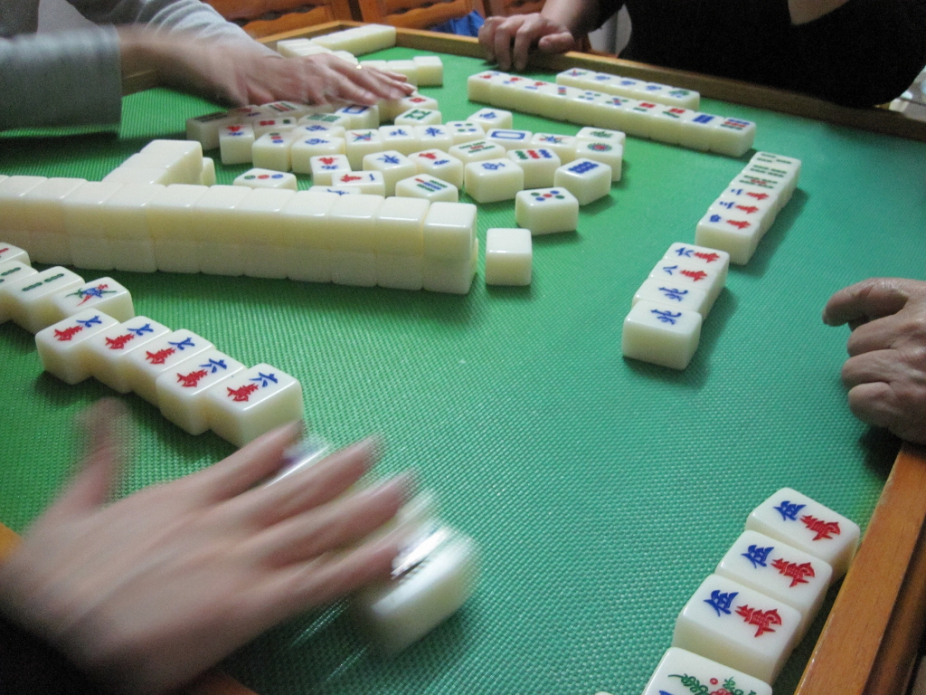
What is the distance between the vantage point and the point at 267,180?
56.8 inches

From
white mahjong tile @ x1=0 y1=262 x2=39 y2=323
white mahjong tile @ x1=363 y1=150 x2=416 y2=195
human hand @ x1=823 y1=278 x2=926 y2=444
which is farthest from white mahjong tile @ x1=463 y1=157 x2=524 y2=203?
white mahjong tile @ x1=0 y1=262 x2=39 y2=323

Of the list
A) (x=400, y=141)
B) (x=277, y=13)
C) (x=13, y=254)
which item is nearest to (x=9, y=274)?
(x=13, y=254)

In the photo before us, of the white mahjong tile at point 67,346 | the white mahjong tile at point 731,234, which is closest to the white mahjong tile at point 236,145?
the white mahjong tile at point 67,346

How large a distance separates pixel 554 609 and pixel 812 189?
1.28m

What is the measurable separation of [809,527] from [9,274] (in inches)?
46.2

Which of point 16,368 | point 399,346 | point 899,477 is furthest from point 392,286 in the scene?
point 899,477

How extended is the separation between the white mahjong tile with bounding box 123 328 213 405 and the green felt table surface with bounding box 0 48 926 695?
0.03 metres

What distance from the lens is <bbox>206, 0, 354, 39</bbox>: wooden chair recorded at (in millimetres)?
2487

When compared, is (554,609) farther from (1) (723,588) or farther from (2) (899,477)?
(2) (899,477)

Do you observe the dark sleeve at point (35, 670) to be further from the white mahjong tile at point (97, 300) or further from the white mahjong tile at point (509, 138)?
the white mahjong tile at point (509, 138)

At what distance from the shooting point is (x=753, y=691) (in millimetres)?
594

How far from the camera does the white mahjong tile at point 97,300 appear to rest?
1073 millimetres

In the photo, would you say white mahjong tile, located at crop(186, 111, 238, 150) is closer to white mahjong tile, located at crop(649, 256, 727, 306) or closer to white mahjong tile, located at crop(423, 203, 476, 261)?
white mahjong tile, located at crop(423, 203, 476, 261)

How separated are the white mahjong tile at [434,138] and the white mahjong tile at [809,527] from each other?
3.66ft
